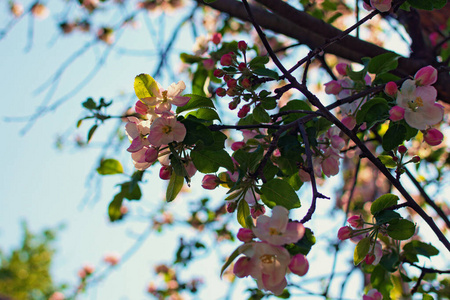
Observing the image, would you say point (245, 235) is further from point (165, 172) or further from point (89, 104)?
point (89, 104)

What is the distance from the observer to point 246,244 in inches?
27.5

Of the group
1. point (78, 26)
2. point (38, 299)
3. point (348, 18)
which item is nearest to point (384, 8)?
point (348, 18)

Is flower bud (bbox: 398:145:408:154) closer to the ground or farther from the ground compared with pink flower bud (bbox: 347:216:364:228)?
farther from the ground

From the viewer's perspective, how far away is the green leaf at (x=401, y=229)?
915 millimetres

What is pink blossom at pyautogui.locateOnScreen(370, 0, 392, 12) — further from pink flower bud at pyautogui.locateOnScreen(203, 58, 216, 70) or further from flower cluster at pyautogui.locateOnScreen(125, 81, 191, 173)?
pink flower bud at pyautogui.locateOnScreen(203, 58, 216, 70)

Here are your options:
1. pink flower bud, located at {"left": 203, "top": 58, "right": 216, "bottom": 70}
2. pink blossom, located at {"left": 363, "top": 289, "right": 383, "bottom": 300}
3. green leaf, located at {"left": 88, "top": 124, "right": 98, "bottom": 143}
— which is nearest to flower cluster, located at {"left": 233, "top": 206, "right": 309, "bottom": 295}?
pink blossom, located at {"left": 363, "top": 289, "right": 383, "bottom": 300}

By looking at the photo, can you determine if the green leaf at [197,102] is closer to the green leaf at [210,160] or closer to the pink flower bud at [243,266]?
the green leaf at [210,160]

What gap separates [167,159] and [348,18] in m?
2.96

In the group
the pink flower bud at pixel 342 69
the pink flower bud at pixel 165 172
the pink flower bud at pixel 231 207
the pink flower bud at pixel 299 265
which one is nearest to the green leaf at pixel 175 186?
the pink flower bud at pixel 165 172

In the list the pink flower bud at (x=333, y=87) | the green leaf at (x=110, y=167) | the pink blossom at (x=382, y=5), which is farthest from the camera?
the green leaf at (x=110, y=167)

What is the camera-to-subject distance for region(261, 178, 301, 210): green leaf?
2.89 feet

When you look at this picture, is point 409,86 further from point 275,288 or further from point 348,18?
point 348,18

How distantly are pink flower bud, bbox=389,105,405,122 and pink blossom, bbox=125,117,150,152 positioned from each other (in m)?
0.51

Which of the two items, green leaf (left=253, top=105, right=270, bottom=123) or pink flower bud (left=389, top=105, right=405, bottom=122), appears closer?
pink flower bud (left=389, top=105, right=405, bottom=122)
